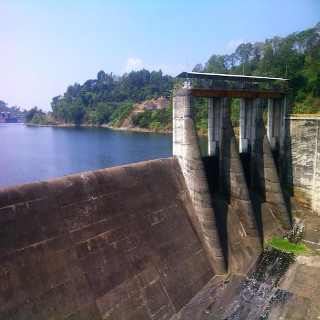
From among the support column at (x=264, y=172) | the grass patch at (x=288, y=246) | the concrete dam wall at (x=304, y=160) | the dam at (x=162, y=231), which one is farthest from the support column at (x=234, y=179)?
the concrete dam wall at (x=304, y=160)

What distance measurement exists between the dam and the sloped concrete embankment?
1.5 inches

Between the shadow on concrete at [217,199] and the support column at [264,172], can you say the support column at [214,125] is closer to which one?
the shadow on concrete at [217,199]

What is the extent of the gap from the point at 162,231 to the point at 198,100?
226 feet

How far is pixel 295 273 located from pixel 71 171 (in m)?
32.8

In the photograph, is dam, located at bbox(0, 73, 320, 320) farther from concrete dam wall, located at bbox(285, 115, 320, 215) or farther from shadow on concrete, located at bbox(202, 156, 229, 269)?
concrete dam wall, located at bbox(285, 115, 320, 215)

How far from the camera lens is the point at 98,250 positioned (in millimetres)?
11797

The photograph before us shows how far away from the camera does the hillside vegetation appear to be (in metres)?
42.3

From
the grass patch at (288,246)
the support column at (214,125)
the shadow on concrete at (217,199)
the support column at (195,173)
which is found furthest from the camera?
the support column at (214,125)

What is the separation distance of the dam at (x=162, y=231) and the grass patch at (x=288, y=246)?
0.82 metres

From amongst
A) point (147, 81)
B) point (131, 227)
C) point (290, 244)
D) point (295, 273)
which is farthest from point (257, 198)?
point (147, 81)

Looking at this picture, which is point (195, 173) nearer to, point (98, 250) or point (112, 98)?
point (98, 250)

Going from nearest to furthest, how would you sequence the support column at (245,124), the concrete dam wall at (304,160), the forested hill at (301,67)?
1. the support column at (245,124)
2. the concrete dam wall at (304,160)
3. the forested hill at (301,67)

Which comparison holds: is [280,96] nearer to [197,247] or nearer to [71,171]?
[197,247]

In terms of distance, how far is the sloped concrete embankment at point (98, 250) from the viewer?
996 centimetres
